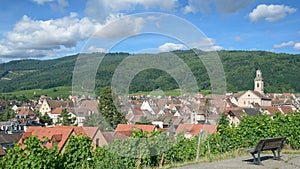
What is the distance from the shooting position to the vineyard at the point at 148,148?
21.8ft

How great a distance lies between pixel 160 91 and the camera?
13.2 metres

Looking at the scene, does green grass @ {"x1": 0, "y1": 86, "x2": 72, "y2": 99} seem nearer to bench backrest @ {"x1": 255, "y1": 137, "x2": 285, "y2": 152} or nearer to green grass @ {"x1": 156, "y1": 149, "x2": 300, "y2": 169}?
green grass @ {"x1": 156, "y1": 149, "x2": 300, "y2": 169}

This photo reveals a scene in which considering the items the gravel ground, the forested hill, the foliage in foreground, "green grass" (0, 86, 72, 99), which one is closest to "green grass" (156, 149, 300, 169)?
the gravel ground

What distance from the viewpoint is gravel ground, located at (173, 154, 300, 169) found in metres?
7.29

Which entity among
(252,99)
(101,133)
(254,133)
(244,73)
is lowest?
(252,99)

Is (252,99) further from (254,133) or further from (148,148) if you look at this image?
(148,148)

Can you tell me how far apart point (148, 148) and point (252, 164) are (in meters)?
2.47

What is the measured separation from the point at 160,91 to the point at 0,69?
669 ft

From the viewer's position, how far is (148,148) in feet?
26.7

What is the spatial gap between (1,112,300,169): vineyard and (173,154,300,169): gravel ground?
44.5 inches

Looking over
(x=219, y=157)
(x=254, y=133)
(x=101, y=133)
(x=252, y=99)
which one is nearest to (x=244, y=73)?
(x=252, y=99)

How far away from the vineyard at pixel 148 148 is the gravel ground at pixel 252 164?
1131mm

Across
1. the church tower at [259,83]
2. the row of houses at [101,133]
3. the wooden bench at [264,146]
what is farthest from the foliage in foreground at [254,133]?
the church tower at [259,83]

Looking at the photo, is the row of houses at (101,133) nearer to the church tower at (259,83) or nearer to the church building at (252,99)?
the church building at (252,99)
